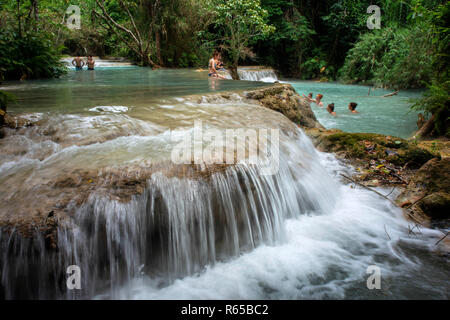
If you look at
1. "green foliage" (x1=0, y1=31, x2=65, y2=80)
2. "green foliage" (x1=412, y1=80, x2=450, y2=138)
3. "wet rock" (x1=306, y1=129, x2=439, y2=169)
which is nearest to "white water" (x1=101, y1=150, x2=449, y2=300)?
"wet rock" (x1=306, y1=129, x2=439, y2=169)

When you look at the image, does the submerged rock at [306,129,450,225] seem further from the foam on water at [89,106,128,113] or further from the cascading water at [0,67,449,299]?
the foam on water at [89,106,128,113]

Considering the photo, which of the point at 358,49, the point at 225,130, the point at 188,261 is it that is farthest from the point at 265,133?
the point at 358,49

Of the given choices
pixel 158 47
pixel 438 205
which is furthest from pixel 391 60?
pixel 438 205

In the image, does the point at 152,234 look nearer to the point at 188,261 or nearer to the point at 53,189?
the point at 188,261

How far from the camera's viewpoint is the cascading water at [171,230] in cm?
226

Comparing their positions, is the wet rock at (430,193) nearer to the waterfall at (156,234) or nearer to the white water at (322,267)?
the white water at (322,267)

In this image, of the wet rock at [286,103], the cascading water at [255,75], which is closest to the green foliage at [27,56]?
the wet rock at [286,103]

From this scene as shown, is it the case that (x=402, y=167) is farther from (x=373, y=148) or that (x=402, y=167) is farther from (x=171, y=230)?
(x=171, y=230)

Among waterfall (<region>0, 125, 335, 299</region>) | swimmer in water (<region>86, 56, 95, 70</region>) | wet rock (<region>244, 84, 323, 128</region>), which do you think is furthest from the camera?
swimmer in water (<region>86, 56, 95, 70</region>)

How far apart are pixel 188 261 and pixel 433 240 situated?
2.92 meters

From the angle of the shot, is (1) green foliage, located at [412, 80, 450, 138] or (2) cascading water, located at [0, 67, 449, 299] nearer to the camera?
(2) cascading water, located at [0, 67, 449, 299]

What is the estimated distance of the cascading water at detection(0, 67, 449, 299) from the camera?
2.26 metres

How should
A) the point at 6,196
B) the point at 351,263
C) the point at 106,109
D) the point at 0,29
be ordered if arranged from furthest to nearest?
the point at 0,29 → the point at 106,109 → the point at 351,263 → the point at 6,196

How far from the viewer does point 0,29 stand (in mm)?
8812
